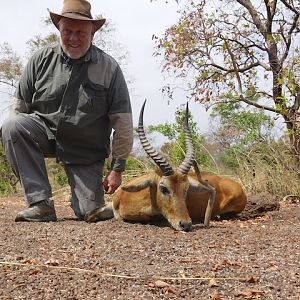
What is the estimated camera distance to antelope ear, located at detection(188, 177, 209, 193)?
225 inches

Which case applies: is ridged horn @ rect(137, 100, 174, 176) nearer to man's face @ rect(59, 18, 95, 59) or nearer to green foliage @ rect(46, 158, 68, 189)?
man's face @ rect(59, 18, 95, 59)

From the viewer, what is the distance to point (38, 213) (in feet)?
18.0

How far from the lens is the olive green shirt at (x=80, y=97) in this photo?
5.54m

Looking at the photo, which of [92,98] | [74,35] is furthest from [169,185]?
[74,35]

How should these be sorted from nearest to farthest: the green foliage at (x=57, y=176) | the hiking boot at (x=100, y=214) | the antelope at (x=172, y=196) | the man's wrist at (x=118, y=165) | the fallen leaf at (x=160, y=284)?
1. the fallen leaf at (x=160, y=284)
2. the antelope at (x=172, y=196)
3. the man's wrist at (x=118, y=165)
4. the hiking boot at (x=100, y=214)
5. the green foliage at (x=57, y=176)

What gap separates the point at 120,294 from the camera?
8.89 feet

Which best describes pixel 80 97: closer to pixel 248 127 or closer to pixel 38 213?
pixel 38 213

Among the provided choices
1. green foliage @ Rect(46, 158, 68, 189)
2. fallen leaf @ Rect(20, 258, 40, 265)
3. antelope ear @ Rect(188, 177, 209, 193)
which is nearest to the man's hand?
antelope ear @ Rect(188, 177, 209, 193)

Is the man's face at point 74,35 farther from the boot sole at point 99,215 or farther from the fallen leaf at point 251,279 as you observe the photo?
the fallen leaf at point 251,279

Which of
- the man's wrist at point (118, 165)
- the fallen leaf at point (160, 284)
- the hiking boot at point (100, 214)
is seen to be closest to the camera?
the fallen leaf at point (160, 284)

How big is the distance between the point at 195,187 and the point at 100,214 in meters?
1.01

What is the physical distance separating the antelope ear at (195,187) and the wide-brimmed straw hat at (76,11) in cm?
185

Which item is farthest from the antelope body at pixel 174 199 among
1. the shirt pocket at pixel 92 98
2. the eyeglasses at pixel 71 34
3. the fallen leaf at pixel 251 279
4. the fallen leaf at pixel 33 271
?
the fallen leaf at pixel 33 271

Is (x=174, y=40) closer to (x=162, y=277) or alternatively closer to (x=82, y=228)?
(x=82, y=228)
